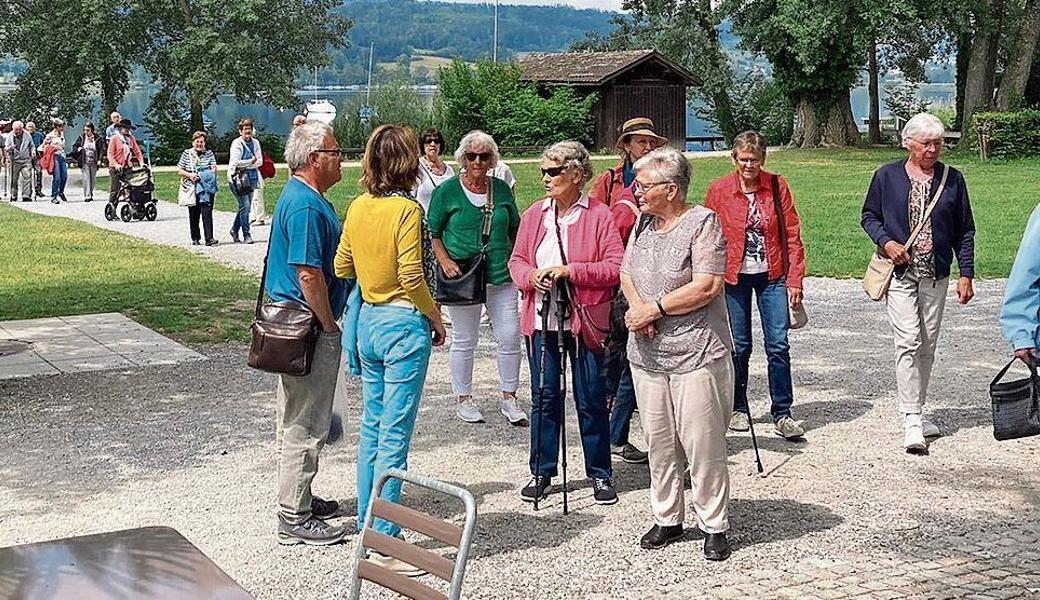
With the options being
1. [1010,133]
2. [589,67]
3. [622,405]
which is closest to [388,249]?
[622,405]

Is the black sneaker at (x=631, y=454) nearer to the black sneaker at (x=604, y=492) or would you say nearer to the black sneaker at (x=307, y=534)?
the black sneaker at (x=604, y=492)

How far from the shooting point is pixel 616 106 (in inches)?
1929

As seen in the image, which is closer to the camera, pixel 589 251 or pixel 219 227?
pixel 589 251

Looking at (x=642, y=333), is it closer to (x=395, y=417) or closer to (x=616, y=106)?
(x=395, y=417)

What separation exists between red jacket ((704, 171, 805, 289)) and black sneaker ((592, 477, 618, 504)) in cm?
175

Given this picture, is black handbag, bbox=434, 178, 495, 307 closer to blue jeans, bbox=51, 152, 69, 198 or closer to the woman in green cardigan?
the woman in green cardigan

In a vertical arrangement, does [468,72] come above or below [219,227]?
above

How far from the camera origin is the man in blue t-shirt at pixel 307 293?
250 inches

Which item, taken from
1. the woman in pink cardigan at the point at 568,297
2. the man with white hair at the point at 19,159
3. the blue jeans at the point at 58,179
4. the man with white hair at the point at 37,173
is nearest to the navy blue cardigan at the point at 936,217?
the woman in pink cardigan at the point at 568,297

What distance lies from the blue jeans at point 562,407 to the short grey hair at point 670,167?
1.24 m

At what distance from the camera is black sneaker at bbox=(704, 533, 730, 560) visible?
646 centimetres

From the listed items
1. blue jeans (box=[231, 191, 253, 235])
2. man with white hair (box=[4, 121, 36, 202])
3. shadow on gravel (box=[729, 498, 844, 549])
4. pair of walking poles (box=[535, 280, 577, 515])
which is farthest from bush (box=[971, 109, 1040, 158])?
pair of walking poles (box=[535, 280, 577, 515])

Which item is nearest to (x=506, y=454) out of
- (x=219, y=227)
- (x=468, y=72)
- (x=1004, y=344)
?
(x=1004, y=344)

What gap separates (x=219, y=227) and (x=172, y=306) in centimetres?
857
